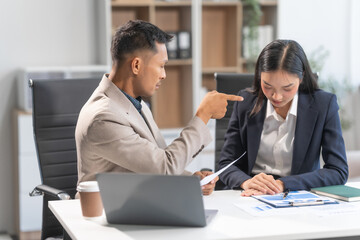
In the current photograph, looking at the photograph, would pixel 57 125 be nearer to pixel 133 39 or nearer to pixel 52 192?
pixel 52 192

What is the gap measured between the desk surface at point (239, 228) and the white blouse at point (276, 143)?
Answer: 1.94 feet

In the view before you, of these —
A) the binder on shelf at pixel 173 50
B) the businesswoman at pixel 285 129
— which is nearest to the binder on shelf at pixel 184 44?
the binder on shelf at pixel 173 50

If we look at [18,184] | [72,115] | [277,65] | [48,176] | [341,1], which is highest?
[341,1]

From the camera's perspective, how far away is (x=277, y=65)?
8.36ft

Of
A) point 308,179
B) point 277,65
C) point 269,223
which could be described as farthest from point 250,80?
point 269,223

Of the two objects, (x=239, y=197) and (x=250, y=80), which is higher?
(x=250, y=80)

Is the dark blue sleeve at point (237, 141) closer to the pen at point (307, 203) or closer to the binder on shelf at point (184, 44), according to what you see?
the pen at point (307, 203)

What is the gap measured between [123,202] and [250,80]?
1.48m

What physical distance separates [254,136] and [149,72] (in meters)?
0.64

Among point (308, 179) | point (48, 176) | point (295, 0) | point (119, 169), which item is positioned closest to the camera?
point (119, 169)

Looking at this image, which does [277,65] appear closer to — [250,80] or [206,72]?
[250,80]

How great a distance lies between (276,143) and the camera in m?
2.70

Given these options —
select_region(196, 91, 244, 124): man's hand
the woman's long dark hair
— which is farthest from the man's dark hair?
the woman's long dark hair

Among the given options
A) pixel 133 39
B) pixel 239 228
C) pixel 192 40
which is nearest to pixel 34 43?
pixel 192 40
